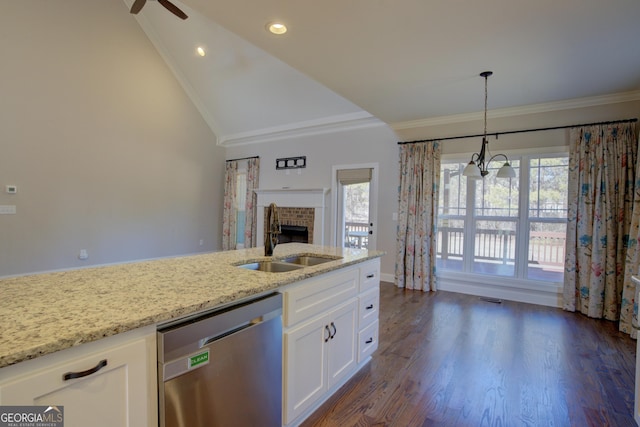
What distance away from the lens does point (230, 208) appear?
289 inches

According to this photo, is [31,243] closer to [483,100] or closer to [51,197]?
[51,197]

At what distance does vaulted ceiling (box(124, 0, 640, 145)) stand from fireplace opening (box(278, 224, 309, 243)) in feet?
8.34

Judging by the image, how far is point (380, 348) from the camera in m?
2.82

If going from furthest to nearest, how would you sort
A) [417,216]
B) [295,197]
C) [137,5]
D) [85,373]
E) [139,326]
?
[295,197]
[417,216]
[137,5]
[139,326]
[85,373]

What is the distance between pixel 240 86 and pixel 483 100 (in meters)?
4.18

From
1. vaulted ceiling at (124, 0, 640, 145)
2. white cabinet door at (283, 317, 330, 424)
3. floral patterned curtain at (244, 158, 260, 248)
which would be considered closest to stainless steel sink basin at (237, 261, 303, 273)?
white cabinet door at (283, 317, 330, 424)

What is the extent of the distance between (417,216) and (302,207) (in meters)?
2.29

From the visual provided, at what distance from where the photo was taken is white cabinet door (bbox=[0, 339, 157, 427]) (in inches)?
31.2

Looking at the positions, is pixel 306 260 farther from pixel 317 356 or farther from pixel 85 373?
pixel 85 373

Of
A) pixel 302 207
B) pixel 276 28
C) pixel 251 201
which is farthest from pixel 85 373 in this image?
pixel 251 201

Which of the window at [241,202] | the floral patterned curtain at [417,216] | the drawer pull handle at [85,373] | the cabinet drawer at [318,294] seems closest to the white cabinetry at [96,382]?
the drawer pull handle at [85,373]

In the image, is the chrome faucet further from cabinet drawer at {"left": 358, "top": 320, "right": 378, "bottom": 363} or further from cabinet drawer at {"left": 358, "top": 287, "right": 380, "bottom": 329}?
cabinet drawer at {"left": 358, "top": 320, "right": 378, "bottom": 363}

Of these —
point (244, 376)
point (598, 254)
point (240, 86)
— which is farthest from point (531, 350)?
point (240, 86)

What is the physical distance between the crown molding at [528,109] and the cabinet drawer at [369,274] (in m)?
3.13
